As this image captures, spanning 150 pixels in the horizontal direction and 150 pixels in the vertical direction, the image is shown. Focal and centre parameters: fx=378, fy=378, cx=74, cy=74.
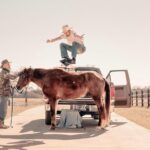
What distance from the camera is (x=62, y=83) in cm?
1058

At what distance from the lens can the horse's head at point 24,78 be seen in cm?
1062

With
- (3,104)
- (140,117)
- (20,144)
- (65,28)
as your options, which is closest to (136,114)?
(140,117)

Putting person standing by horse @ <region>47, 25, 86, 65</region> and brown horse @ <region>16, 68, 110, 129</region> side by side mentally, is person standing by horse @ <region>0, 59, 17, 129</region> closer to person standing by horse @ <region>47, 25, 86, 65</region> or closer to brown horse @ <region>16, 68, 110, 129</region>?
brown horse @ <region>16, 68, 110, 129</region>

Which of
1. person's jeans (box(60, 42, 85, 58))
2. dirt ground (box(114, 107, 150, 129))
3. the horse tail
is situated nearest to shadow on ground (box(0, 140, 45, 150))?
the horse tail

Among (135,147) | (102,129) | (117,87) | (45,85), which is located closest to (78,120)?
(102,129)

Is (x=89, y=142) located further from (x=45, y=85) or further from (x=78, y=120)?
(x=78, y=120)

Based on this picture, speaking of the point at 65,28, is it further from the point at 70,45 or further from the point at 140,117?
the point at 140,117

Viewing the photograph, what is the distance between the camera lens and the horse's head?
10.6 metres

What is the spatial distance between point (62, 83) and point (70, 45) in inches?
91.2

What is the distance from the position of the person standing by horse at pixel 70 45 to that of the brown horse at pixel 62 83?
2004 mm

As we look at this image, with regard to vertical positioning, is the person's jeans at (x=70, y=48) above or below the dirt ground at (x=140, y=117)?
above

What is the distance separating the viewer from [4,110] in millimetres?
11266

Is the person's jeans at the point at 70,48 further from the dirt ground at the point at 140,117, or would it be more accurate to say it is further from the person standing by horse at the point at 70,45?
the dirt ground at the point at 140,117

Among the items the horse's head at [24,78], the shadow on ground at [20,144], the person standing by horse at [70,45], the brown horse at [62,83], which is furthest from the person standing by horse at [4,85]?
the shadow on ground at [20,144]
